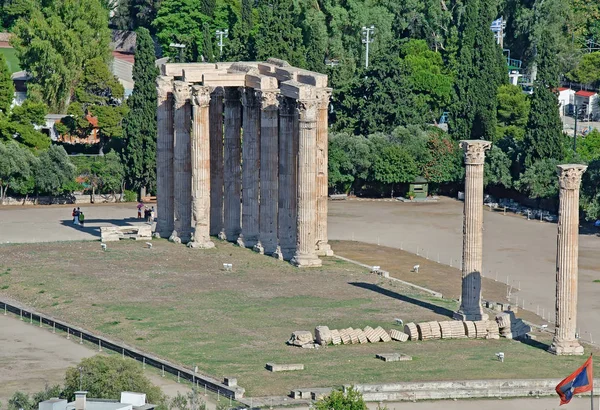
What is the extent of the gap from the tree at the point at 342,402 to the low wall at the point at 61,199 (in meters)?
69.1

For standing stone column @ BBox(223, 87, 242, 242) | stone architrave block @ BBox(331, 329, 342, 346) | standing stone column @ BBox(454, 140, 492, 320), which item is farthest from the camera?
standing stone column @ BBox(223, 87, 242, 242)

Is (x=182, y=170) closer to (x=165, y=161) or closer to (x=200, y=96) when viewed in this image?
(x=165, y=161)

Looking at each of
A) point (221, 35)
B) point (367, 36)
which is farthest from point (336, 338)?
point (367, 36)

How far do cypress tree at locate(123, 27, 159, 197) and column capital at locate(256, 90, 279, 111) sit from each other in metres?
30.0

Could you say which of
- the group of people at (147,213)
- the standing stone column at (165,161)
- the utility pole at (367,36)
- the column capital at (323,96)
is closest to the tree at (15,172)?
the group of people at (147,213)

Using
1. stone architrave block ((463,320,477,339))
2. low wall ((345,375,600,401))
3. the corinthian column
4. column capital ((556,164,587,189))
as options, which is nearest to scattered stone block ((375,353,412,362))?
low wall ((345,375,600,401))

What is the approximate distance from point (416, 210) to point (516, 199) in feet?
27.9

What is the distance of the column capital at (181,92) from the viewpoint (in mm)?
124188

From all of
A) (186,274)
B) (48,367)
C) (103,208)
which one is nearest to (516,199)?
(103,208)

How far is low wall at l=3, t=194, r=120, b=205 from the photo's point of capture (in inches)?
5817

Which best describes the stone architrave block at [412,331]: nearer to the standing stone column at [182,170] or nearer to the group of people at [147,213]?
the standing stone column at [182,170]

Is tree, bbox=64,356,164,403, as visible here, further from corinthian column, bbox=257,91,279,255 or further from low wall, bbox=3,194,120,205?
low wall, bbox=3,194,120,205

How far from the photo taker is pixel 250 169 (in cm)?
12338

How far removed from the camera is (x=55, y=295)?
109 metres
